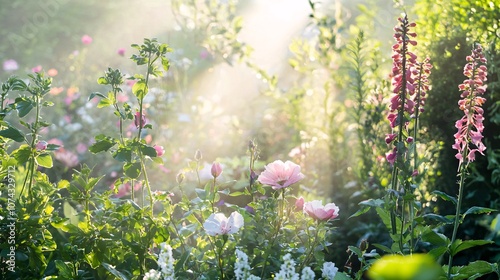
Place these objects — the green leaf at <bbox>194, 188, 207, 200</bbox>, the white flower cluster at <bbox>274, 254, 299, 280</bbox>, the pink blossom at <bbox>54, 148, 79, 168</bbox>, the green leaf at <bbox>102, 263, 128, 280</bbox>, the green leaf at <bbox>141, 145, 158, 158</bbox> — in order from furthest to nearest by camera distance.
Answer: the pink blossom at <bbox>54, 148, 79, 168</bbox> < the green leaf at <bbox>194, 188, 207, 200</bbox> < the green leaf at <bbox>141, 145, 158, 158</bbox> < the green leaf at <bbox>102, 263, 128, 280</bbox> < the white flower cluster at <bbox>274, 254, 299, 280</bbox>

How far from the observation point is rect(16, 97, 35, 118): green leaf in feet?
6.02

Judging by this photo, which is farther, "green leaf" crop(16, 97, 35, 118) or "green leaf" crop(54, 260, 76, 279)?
"green leaf" crop(16, 97, 35, 118)

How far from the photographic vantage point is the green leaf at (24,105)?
183cm

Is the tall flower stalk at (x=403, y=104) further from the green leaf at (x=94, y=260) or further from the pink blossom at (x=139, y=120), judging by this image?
the green leaf at (x=94, y=260)

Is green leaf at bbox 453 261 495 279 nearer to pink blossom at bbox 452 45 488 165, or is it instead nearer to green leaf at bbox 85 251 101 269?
pink blossom at bbox 452 45 488 165

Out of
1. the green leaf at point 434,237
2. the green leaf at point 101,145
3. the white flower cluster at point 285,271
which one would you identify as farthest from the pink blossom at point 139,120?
the green leaf at point 434,237

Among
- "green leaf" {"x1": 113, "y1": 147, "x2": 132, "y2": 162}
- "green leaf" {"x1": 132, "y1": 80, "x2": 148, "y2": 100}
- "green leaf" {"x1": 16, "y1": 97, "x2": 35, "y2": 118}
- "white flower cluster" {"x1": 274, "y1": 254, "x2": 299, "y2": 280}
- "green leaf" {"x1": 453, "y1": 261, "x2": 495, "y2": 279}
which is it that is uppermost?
"green leaf" {"x1": 132, "y1": 80, "x2": 148, "y2": 100}

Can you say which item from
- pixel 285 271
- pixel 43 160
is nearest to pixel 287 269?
pixel 285 271

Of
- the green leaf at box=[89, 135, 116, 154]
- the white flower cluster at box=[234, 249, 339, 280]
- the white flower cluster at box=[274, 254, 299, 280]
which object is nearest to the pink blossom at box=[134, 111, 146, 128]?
the green leaf at box=[89, 135, 116, 154]

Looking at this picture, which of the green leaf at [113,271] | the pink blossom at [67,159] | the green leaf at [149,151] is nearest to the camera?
the green leaf at [113,271]

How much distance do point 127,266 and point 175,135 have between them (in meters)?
3.06

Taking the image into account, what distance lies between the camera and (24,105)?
186 cm

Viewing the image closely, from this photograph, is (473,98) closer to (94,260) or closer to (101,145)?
(101,145)

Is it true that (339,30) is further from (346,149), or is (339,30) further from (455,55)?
(455,55)
